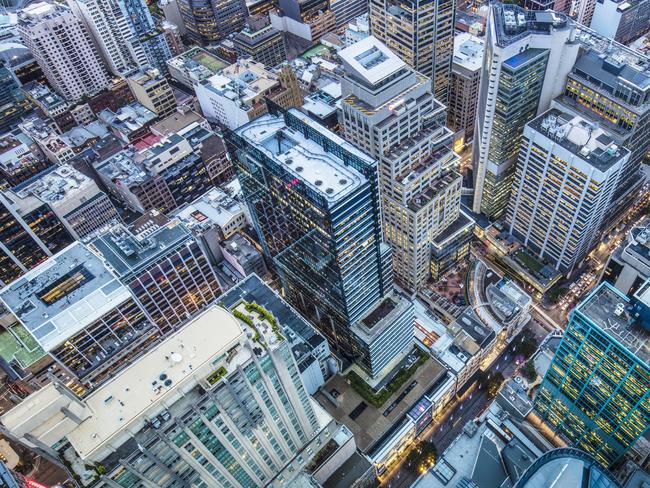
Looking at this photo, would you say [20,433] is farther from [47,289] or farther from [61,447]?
[47,289]

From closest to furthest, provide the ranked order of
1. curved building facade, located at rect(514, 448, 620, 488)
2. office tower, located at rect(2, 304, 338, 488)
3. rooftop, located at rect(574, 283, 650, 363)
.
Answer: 1. office tower, located at rect(2, 304, 338, 488)
2. rooftop, located at rect(574, 283, 650, 363)
3. curved building facade, located at rect(514, 448, 620, 488)

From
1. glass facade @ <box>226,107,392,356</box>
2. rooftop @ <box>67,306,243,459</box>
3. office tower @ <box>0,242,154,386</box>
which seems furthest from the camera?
office tower @ <box>0,242,154,386</box>

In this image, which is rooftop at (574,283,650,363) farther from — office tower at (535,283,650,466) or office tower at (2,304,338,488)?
office tower at (2,304,338,488)

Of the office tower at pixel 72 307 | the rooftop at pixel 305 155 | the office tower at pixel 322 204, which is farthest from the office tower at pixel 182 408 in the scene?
the office tower at pixel 72 307

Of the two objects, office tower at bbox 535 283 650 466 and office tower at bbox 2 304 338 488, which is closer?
office tower at bbox 2 304 338 488

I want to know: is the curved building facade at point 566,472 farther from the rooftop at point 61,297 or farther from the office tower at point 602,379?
the rooftop at point 61,297

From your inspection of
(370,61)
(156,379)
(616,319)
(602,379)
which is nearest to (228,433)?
(156,379)

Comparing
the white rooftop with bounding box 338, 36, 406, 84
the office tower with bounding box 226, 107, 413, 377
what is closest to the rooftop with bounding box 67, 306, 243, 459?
the office tower with bounding box 226, 107, 413, 377
